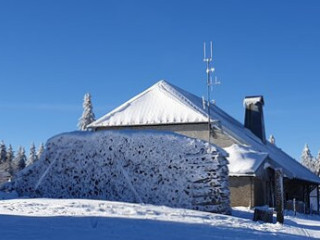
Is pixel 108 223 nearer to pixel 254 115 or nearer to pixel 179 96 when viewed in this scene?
pixel 179 96

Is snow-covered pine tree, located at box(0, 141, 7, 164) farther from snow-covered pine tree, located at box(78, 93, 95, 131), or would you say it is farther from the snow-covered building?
the snow-covered building

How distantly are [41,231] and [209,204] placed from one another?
880 centimetres

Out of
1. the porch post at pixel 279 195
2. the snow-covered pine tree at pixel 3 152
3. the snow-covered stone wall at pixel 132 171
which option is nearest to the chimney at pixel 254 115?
the porch post at pixel 279 195

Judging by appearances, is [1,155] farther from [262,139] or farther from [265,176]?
[265,176]

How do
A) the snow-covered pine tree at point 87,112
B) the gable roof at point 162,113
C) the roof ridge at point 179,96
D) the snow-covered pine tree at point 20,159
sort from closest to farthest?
the gable roof at point 162,113, the roof ridge at point 179,96, the snow-covered pine tree at point 87,112, the snow-covered pine tree at point 20,159

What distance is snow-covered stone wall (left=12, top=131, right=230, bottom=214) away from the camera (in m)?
17.1

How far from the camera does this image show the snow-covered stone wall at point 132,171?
675 inches

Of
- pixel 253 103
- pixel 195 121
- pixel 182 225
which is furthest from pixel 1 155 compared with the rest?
pixel 182 225

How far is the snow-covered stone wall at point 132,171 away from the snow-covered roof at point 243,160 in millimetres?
9434

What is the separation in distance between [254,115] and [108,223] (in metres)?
32.2

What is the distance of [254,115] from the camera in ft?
137

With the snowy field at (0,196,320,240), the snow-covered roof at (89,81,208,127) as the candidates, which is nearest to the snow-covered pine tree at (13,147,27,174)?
the snow-covered roof at (89,81,208,127)

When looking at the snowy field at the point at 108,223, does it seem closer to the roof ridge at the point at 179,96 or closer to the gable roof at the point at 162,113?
the gable roof at the point at 162,113

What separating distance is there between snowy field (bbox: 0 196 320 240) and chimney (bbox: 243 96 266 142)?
27435 millimetres
